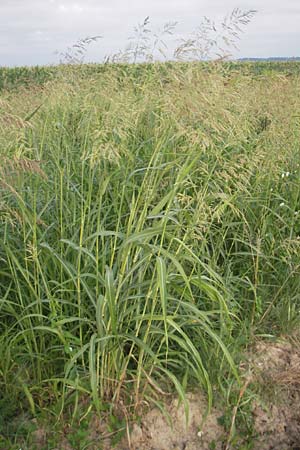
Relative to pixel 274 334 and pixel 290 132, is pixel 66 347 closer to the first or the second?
pixel 274 334

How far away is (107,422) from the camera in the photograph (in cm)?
280

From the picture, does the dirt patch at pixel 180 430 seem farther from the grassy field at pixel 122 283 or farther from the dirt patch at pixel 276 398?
the dirt patch at pixel 276 398

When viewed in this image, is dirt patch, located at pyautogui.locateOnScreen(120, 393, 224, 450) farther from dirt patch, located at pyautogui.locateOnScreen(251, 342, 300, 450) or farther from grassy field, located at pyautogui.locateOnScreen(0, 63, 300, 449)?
dirt patch, located at pyautogui.locateOnScreen(251, 342, 300, 450)

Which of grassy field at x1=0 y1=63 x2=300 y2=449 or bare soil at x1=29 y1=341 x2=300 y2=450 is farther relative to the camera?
bare soil at x1=29 y1=341 x2=300 y2=450

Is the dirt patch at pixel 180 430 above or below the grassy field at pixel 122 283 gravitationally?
below

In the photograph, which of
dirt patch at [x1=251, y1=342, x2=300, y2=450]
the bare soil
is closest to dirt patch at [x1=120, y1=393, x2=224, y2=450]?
the bare soil

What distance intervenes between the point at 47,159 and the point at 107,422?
178 cm

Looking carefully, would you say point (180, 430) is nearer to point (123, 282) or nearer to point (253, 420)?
point (253, 420)

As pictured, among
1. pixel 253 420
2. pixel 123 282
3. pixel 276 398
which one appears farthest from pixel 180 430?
pixel 123 282

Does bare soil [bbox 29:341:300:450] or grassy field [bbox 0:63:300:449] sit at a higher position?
grassy field [bbox 0:63:300:449]

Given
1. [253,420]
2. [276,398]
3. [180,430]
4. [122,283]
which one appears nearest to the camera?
[122,283]

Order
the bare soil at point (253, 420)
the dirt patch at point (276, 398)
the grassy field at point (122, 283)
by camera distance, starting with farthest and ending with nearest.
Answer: the dirt patch at point (276, 398) < the bare soil at point (253, 420) < the grassy field at point (122, 283)

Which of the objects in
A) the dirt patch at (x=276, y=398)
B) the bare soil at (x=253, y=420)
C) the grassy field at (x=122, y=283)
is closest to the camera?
the grassy field at (x=122, y=283)

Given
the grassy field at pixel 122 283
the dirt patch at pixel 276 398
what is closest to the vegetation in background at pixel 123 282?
the grassy field at pixel 122 283
